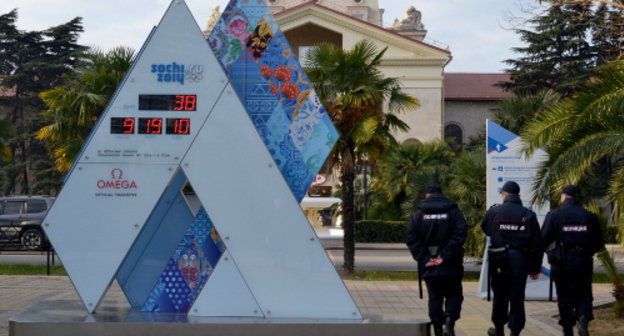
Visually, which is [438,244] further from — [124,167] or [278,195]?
[124,167]

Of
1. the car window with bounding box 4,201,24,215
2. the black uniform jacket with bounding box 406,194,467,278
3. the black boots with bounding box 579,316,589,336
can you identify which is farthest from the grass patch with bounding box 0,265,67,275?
the black boots with bounding box 579,316,589,336

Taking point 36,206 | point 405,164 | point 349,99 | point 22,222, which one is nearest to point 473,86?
point 405,164

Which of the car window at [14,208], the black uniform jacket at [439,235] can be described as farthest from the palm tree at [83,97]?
the black uniform jacket at [439,235]

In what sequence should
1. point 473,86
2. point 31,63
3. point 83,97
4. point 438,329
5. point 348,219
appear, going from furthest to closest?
point 473,86, point 31,63, point 83,97, point 348,219, point 438,329

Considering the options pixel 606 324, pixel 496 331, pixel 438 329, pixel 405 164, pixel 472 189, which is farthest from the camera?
pixel 405 164

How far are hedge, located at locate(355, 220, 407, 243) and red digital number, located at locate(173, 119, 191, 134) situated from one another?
30685 millimetres

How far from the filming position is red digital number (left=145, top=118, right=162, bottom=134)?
907cm

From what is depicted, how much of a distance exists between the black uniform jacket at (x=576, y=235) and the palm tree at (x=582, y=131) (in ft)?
1.96

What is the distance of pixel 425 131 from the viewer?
59.6 m

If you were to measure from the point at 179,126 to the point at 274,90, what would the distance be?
4.54 feet

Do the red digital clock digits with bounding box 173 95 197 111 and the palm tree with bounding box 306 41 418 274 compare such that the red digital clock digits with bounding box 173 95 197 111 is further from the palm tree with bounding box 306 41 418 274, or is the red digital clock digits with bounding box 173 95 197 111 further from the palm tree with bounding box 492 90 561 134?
the palm tree with bounding box 492 90 561 134

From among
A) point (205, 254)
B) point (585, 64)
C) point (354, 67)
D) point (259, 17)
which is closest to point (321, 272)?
point (205, 254)

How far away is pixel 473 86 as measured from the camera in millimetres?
71250

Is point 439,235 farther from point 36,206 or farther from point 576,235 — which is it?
Result: point 36,206
